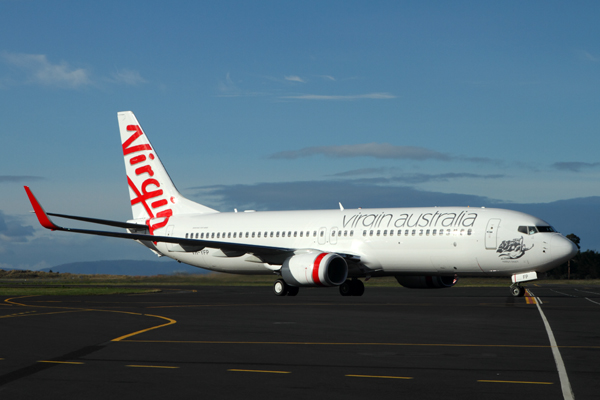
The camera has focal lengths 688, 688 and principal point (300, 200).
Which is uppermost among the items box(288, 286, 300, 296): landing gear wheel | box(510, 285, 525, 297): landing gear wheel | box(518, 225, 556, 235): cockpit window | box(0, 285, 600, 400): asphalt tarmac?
box(518, 225, 556, 235): cockpit window

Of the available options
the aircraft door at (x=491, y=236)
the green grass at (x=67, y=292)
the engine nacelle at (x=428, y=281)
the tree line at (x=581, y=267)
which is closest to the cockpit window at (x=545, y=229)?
the aircraft door at (x=491, y=236)

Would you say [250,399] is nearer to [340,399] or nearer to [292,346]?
[340,399]

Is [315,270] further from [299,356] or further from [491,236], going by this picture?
[299,356]

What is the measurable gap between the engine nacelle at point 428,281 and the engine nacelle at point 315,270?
5.09 m

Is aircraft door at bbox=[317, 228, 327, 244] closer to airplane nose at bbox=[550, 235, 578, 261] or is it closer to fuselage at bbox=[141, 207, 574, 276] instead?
fuselage at bbox=[141, 207, 574, 276]

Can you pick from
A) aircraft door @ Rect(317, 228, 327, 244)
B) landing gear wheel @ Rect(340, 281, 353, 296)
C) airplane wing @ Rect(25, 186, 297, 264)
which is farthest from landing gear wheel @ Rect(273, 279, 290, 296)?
landing gear wheel @ Rect(340, 281, 353, 296)

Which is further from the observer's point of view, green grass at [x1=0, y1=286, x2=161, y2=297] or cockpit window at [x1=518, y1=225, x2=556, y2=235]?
green grass at [x1=0, y1=286, x2=161, y2=297]

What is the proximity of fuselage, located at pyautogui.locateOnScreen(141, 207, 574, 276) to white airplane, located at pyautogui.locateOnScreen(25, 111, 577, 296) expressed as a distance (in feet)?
0.15

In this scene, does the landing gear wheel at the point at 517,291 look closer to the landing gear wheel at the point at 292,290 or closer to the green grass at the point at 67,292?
the landing gear wheel at the point at 292,290

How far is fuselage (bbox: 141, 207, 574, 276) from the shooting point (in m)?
30.2

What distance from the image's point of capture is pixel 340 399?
333 inches

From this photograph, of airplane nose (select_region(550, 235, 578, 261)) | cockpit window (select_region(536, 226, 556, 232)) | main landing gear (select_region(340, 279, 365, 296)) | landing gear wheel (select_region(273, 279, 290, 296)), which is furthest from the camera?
main landing gear (select_region(340, 279, 365, 296))

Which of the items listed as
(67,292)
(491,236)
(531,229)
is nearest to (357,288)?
(491,236)

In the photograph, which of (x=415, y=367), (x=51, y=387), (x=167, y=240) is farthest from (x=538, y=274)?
(x=51, y=387)
